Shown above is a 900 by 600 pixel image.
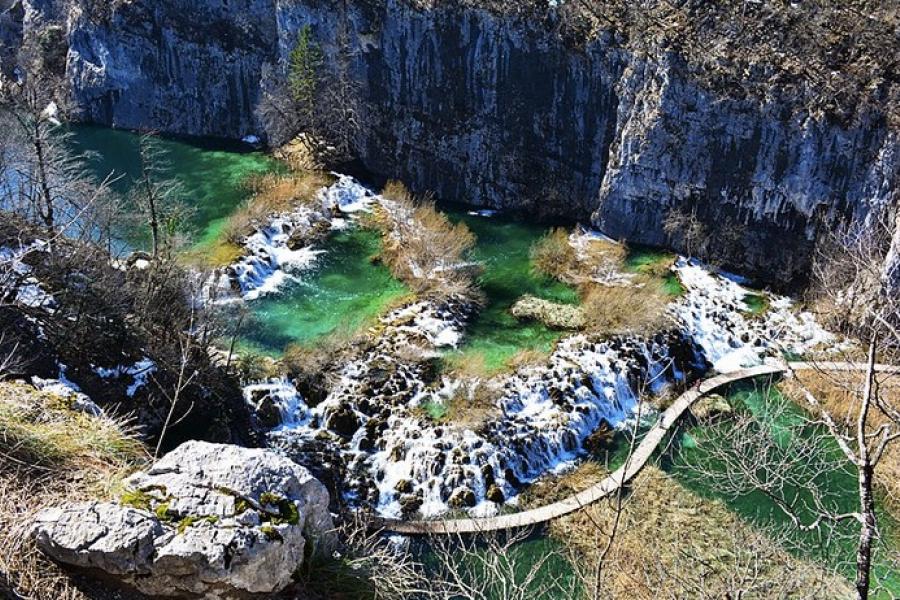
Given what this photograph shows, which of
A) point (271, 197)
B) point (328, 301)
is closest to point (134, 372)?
point (328, 301)

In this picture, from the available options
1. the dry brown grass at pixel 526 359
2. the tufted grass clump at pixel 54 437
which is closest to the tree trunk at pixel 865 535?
the tufted grass clump at pixel 54 437

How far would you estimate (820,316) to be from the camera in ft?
83.5

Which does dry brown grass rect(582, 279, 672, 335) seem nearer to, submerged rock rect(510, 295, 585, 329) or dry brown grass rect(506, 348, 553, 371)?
submerged rock rect(510, 295, 585, 329)

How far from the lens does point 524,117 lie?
33.0m

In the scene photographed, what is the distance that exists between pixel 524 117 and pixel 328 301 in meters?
13.4

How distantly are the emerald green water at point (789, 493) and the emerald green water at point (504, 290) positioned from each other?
5794 millimetres

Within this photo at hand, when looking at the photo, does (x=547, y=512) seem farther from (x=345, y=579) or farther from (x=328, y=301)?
(x=345, y=579)

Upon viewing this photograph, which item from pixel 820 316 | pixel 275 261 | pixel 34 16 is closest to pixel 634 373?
pixel 820 316

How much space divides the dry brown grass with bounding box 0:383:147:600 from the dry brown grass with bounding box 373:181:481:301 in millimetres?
17957

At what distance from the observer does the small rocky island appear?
A: 282 inches

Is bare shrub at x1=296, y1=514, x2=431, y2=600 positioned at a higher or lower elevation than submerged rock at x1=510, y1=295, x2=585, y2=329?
higher

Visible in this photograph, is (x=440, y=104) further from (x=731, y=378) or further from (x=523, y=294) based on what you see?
(x=731, y=378)

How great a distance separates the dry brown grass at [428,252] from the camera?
1029 inches

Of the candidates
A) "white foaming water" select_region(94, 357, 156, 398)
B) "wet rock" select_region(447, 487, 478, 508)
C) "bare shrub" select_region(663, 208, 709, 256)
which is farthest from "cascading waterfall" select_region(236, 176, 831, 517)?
"white foaming water" select_region(94, 357, 156, 398)
